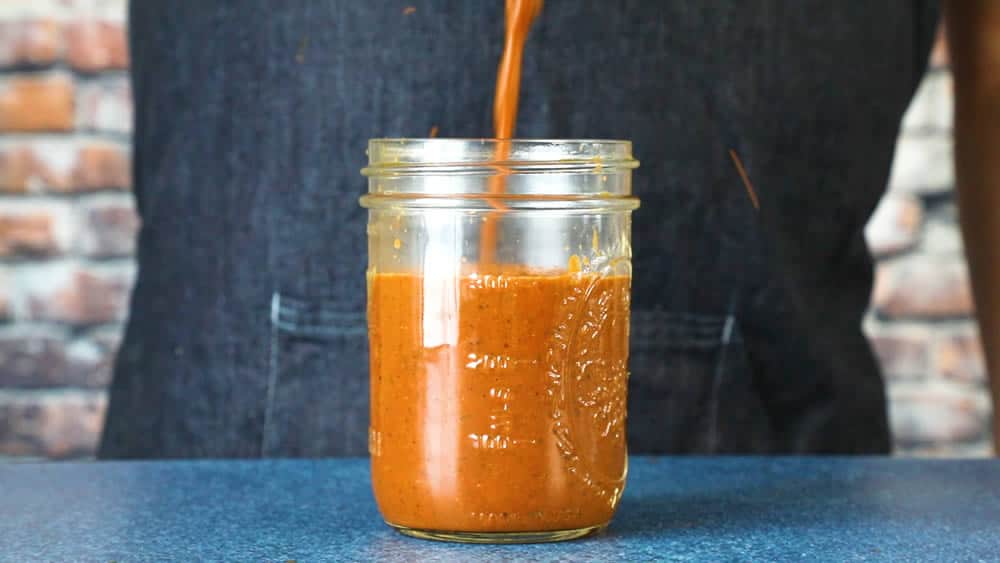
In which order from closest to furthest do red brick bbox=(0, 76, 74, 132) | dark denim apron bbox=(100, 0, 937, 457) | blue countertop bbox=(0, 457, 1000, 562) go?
blue countertop bbox=(0, 457, 1000, 562), dark denim apron bbox=(100, 0, 937, 457), red brick bbox=(0, 76, 74, 132)

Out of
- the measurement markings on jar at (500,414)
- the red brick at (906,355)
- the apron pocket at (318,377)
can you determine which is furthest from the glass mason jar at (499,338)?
the red brick at (906,355)

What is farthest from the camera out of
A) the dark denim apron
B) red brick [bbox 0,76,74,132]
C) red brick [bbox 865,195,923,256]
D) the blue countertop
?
red brick [bbox 865,195,923,256]

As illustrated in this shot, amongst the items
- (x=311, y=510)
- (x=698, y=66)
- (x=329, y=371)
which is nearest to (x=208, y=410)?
(x=329, y=371)

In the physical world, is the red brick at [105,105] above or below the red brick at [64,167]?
above

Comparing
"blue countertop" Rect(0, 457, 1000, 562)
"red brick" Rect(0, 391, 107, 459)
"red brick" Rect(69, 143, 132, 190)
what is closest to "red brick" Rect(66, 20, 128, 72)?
"red brick" Rect(69, 143, 132, 190)

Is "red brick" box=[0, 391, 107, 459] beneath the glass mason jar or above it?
beneath

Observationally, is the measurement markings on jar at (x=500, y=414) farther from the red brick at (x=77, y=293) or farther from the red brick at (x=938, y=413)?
the red brick at (x=938, y=413)

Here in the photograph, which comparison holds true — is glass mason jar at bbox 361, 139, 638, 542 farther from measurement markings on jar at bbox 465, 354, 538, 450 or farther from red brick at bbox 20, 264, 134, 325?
red brick at bbox 20, 264, 134, 325
